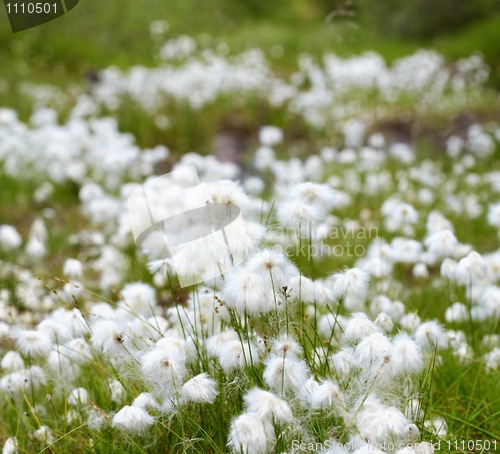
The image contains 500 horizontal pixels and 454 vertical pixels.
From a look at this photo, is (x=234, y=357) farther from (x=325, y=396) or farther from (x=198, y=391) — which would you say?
(x=325, y=396)

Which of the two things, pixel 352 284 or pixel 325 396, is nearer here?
pixel 325 396

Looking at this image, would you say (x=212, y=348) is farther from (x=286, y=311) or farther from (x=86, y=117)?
(x=86, y=117)

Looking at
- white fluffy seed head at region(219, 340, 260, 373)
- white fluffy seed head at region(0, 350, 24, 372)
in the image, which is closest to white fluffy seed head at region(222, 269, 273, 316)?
white fluffy seed head at region(219, 340, 260, 373)

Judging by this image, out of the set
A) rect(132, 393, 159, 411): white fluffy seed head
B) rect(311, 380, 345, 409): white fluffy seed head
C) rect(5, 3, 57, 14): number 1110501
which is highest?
rect(5, 3, 57, 14): number 1110501

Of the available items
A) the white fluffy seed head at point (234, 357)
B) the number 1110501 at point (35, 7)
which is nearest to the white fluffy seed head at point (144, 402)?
the white fluffy seed head at point (234, 357)

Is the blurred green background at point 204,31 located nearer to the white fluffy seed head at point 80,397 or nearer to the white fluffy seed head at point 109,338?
the white fluffy seed head at point 80,397

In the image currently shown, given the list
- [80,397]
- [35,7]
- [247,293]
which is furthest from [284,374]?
[35,7]

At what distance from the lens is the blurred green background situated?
48.8ft

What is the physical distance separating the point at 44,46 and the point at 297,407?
16.9 m

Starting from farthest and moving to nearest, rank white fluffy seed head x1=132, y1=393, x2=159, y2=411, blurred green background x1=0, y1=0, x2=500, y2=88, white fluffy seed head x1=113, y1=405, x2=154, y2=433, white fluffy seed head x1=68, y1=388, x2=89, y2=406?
blurred green background x1=0, y1=0, x2=500, y2=88, white fluffy seed head x1=68, y1=388, x2=89, y2=406, white fluffy seed head x1=132, y1=393, x2=159, y2=411, white fluffy seed head x1=113, y1=405, x2=154, y2=433

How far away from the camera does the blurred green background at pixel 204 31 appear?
48.8 feet

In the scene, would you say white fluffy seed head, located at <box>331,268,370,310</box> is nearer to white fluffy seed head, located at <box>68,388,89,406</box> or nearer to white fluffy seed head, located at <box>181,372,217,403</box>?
white fluffy seed head, located at <box>181,372,217,403</box>

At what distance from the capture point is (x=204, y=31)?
65.9ft

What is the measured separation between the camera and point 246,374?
66.2 inches
